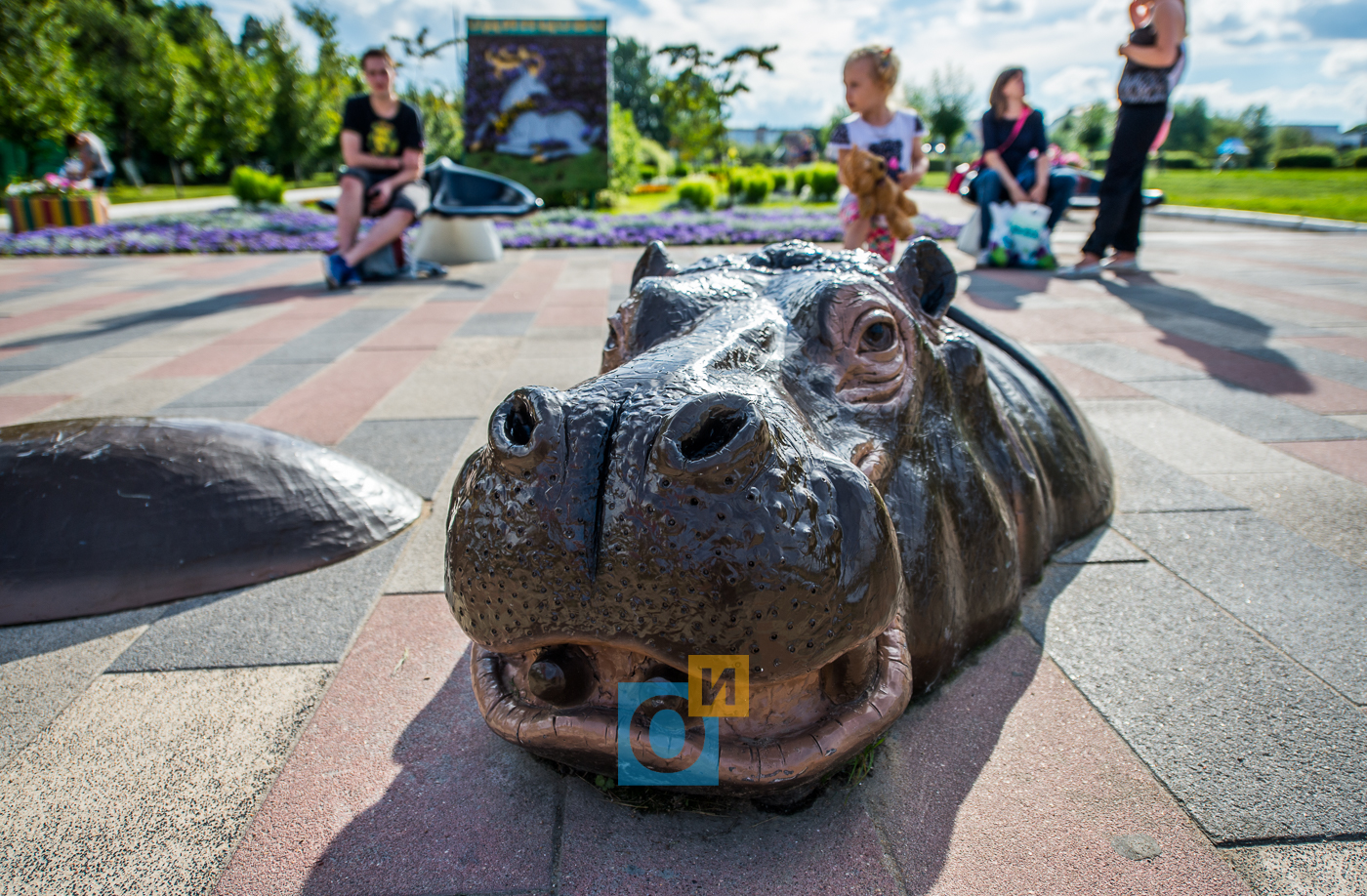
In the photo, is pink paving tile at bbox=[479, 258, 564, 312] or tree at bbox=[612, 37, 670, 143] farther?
tree at bbox=[612, 37, 670, 143]

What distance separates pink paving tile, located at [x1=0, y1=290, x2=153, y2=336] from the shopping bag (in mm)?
10214

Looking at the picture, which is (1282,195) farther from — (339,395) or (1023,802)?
(1023,802)

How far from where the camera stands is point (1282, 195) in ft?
73.8

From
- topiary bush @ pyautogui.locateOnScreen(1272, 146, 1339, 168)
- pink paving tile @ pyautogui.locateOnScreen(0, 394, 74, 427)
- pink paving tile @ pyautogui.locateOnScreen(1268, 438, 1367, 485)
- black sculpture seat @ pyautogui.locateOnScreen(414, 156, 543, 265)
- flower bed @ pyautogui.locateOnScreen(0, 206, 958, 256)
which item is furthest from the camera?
topiary bush @ pyautogui.locateOnScreen(1272, 146, 1339, 168)

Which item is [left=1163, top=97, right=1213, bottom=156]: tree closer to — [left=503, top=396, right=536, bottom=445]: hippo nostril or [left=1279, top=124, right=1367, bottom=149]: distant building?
[left=1279, top=124, right=1367, bottom=149]: distant building

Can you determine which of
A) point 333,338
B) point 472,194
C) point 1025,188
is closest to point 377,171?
point 472,194

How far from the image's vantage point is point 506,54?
1928 cm

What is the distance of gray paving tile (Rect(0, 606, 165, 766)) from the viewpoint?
2.15 meters

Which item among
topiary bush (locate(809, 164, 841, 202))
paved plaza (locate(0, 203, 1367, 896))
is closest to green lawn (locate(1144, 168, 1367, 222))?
topiary bush (locate(809, 164, 841, 202))

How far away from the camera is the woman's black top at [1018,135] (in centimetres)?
926

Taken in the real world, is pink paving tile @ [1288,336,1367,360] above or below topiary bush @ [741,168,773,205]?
below

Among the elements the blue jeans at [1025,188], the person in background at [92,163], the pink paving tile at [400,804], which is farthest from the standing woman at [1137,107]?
the person in background at [92,163]

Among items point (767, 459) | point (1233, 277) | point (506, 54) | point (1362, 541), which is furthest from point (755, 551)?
point (506, 54)

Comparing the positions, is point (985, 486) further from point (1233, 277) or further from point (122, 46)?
point (122, 46)
